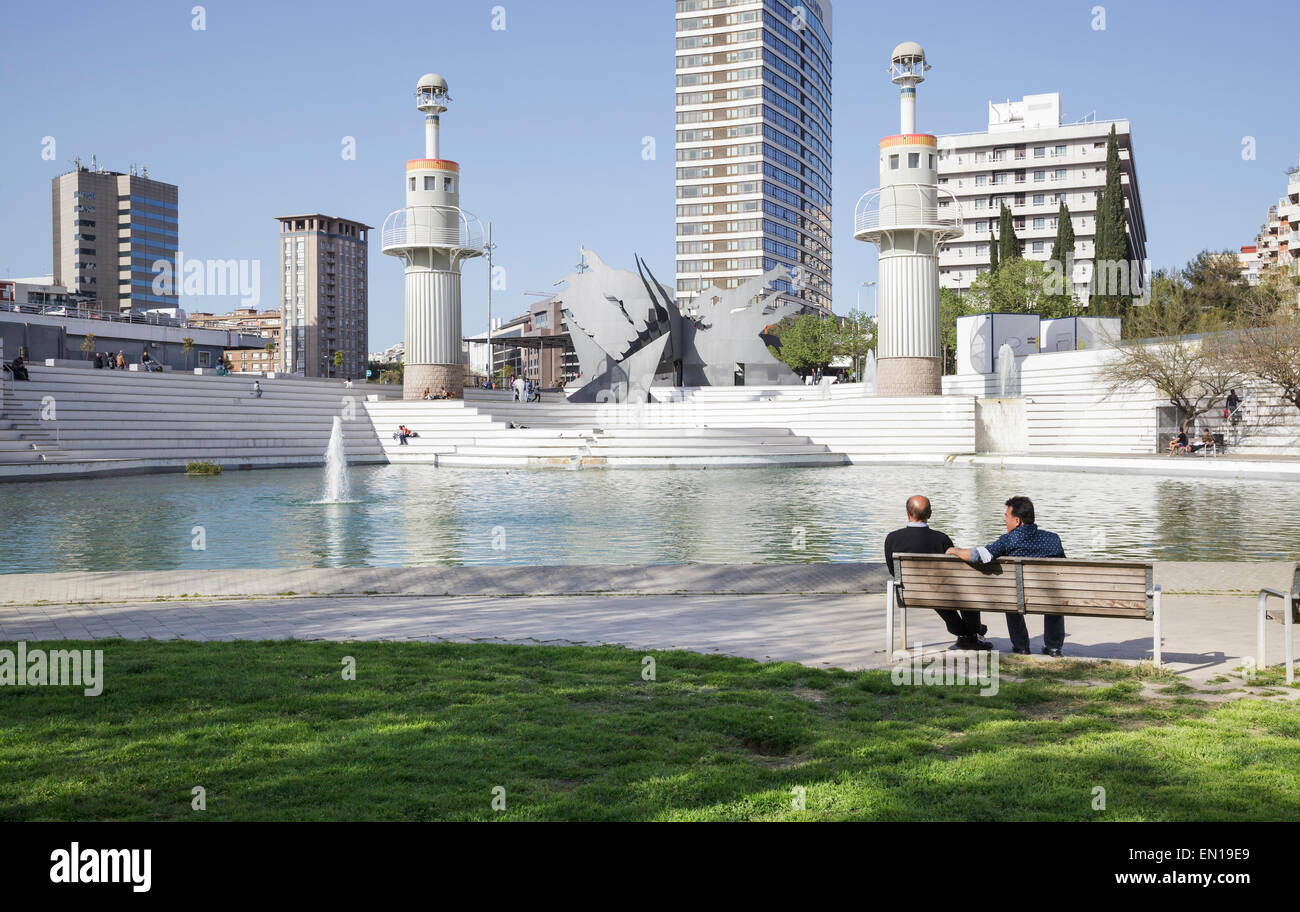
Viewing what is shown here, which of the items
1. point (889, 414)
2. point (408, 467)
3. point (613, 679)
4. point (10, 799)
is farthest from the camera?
point (889, 414)

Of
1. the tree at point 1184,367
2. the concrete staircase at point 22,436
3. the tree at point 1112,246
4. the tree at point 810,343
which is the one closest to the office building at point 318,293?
the tree at point 810,343

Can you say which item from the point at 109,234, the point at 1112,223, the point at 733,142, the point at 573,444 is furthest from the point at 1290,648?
the point at 109,234

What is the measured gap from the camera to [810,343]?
7975cm

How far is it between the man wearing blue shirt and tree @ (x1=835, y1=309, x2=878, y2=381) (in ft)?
222

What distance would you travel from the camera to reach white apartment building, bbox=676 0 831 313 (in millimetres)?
119500

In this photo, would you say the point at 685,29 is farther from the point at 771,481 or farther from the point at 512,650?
the point at 512,650

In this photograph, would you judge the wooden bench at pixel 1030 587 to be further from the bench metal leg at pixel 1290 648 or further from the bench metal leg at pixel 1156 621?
the bench metal leg at pixel 1290 648

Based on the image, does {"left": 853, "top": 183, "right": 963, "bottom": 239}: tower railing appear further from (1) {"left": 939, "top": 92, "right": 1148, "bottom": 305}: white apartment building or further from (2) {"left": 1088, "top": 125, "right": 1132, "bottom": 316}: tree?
(1) {"left": 939, "top": 92, "right": 1148, "bottom": 305}: white apartment building

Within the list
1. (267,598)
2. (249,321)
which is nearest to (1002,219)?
(267,598)

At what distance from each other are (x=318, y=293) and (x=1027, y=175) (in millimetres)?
125815

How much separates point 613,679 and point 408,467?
107ft

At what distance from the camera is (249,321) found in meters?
197

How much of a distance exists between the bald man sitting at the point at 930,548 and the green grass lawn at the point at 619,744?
0.71 m

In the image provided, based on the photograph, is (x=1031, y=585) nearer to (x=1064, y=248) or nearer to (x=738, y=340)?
(x=738, y=340)
